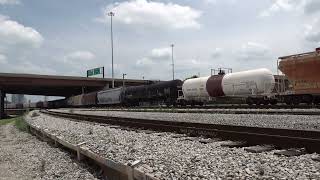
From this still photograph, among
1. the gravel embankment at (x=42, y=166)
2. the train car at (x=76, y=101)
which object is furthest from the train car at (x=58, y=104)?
the gravel embankment at (x=42, y=166)

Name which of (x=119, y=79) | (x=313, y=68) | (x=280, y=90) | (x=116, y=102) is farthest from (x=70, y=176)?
(x=119, y=79)

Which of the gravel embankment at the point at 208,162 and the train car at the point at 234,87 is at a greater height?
the train car at the point at 234,87

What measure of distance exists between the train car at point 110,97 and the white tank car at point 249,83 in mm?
24278

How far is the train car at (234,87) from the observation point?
94.4 feet

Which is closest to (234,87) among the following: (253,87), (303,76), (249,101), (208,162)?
(249,101)

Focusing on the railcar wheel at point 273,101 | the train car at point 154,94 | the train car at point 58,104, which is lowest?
the train car at point 58,104

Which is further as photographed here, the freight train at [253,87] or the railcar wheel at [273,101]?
the railcar wheel at [273,101]

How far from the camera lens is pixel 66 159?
11852 millimetres

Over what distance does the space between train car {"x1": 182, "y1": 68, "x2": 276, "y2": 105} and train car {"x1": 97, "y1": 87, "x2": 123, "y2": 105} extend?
1800 centimetres

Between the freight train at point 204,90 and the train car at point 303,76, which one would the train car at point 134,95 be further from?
the train car at point 303,76

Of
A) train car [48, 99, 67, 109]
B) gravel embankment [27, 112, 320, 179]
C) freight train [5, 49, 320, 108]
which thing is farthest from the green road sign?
gravel embankment [27, 112, 320, 179]

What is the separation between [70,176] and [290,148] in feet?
15.8

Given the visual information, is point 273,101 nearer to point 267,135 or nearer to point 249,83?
point 249,83

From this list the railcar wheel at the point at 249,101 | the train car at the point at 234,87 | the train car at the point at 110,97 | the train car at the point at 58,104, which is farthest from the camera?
the train car at the point at 58,104
